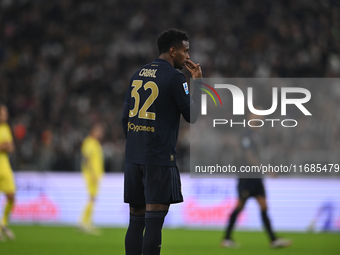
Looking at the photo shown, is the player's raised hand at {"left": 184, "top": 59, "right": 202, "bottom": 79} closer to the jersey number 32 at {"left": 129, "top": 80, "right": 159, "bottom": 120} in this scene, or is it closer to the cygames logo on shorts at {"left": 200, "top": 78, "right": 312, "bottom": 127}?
the jersey number 32 at {"left": 129, "top": 80, "right": 159, "bottom": 120}

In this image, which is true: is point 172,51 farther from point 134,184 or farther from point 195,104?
point 134,184

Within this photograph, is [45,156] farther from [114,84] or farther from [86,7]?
[86,7]

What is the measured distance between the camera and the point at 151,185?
143 inches

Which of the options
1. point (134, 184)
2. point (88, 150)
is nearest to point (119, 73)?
point (88, 150)

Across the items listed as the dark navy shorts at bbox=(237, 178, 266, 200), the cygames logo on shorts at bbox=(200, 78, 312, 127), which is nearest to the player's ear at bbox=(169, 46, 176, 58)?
the dark navy shorts at bbox=(237, 178, 266, 200)

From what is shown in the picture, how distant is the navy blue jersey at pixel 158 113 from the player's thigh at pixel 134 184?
68 millimetres

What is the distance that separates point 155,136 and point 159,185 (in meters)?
0.40

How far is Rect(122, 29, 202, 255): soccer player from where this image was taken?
3.63 m

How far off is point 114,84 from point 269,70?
568 centimetres

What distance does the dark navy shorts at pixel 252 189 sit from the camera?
25.4 feet

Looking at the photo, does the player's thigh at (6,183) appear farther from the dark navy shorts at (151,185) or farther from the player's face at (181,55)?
the player's face at (181,55)

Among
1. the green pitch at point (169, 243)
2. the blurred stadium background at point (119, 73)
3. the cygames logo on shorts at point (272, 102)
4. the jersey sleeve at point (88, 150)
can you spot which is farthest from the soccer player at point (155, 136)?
the cygames logo on shorts at point (272, 102)

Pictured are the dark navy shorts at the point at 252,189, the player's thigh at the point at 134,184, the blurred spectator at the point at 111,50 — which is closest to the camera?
the player's thigh at the point at 134,184

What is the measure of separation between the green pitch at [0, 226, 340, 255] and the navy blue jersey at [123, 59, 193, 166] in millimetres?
3709
